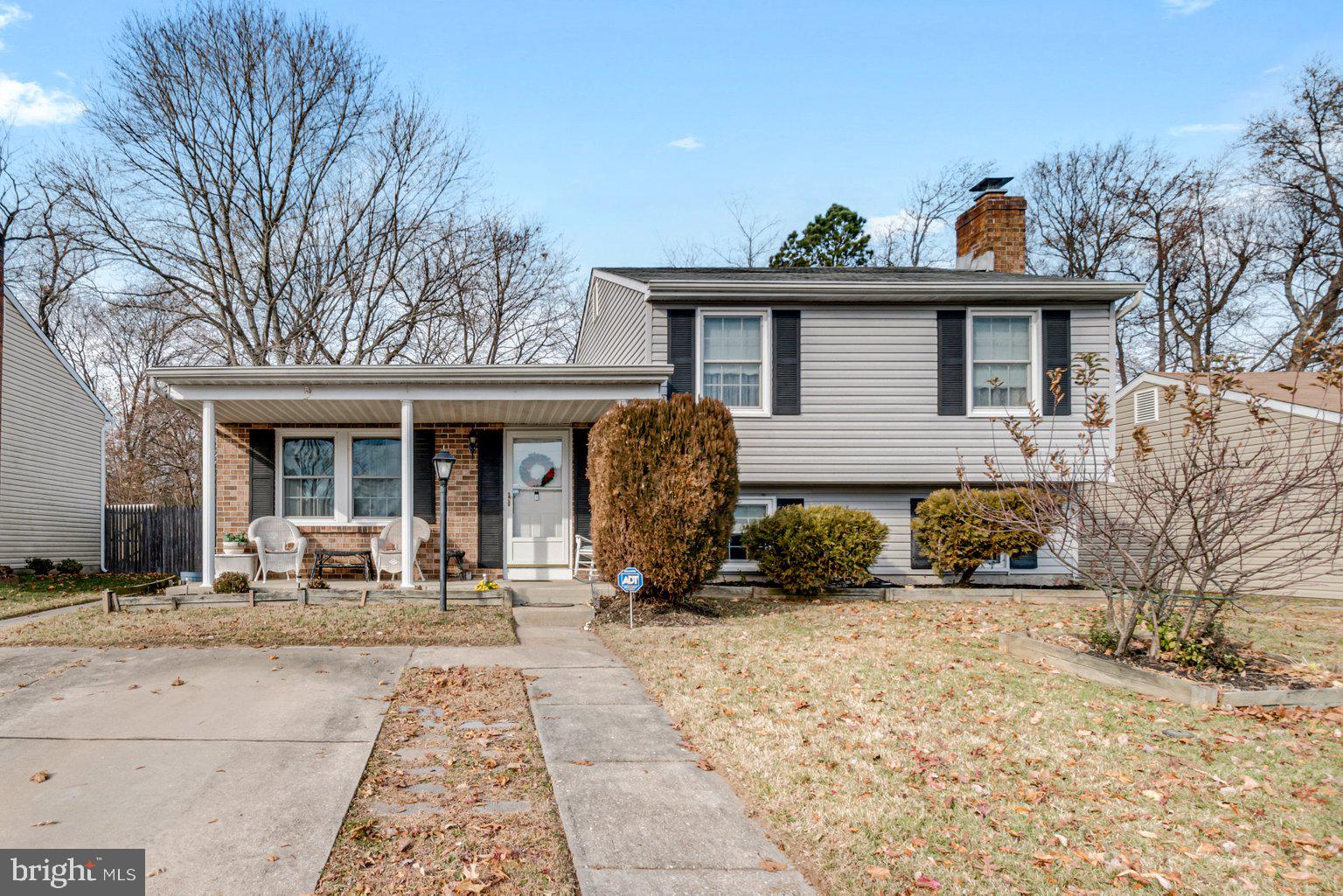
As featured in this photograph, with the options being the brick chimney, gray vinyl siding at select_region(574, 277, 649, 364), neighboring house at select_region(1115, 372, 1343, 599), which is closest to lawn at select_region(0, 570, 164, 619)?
gray vinyl siding at select_region(574, 277, 649, 364)

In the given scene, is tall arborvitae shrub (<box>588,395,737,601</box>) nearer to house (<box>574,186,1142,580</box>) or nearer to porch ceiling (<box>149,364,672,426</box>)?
porch ceiling (<box>149,364,672,426</box>)

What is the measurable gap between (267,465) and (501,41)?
748 centimetres

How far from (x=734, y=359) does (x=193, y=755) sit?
27.8 feet

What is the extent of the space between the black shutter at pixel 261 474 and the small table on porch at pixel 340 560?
→ 975mm

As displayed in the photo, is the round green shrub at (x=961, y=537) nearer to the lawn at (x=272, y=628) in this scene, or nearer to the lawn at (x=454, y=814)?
the lawn at (x=272, y=628)

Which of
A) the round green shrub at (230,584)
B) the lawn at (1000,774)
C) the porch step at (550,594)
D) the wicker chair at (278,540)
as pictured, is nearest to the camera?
the lawn at (1000,774)

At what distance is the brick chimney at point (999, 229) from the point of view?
1430cm

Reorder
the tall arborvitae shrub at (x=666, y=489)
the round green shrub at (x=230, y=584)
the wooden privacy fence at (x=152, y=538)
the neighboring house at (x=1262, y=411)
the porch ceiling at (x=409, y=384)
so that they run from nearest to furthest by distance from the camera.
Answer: the tall arborvitae shrub at (x=666, y=489)
the round green shrub at (x=230, y=584)
the porch ceiling at (x=409, y=384)
the neighboring house at (x=1262, y=411)
the wooden privacy fence at (x=152, y=538)

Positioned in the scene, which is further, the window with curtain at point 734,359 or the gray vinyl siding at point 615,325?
the gray vinyl siding at point 615,325

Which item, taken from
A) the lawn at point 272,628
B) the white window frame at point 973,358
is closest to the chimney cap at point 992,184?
the white window frame at point 973,358

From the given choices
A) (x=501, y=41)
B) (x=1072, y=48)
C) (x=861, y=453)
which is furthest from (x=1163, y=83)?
(x=501, y=41)

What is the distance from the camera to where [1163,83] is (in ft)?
46.0

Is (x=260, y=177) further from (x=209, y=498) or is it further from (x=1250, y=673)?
(x=1250, y=673)

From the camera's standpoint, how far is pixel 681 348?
11391 millimetres
